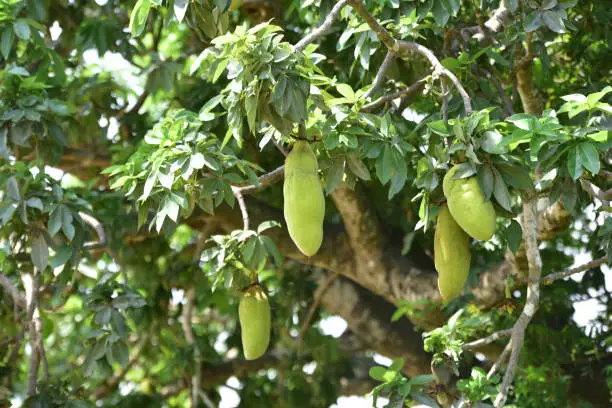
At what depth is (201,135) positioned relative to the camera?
3092 millimetres

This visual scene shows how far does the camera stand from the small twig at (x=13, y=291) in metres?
4.16

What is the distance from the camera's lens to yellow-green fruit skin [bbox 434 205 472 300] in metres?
2.50

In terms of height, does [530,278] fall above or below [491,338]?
above

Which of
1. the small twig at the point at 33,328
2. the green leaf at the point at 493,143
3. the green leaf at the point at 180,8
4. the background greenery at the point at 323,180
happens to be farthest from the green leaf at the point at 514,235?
the small twig at the point at 33,328

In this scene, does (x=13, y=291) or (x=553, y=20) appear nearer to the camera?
(x=553, y=20)

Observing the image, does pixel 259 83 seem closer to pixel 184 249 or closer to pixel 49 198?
pixel 49 198

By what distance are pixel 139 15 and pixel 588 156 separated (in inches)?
50.6

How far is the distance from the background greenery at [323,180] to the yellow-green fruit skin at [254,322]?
0.07 meters

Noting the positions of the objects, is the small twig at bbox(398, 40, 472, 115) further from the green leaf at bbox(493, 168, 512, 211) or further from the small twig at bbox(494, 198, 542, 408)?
the small twig at bbox(494, 198, 542, 408)

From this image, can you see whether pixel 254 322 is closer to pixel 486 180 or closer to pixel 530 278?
pixel 530 278

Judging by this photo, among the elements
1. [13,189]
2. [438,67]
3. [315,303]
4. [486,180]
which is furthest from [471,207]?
[315,303]

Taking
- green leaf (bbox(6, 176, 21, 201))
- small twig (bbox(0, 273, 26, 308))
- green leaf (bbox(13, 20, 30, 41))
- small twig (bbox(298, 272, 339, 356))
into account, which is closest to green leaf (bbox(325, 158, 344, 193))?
green leaf (bbox(6, 176, 21, 201))

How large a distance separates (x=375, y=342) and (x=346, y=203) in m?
0.87

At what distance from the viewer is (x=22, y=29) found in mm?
3855
